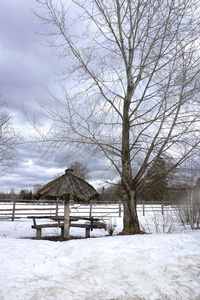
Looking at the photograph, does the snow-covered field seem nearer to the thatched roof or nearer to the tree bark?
the thatched roof

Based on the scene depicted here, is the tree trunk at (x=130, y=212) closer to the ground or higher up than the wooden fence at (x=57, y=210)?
higher up

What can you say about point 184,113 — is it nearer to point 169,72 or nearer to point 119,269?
point 169,72

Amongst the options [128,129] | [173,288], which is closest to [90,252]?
[173,288]

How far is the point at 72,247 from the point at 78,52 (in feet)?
21.0

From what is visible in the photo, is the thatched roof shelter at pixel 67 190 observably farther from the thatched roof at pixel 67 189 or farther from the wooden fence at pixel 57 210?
the wooden fence at pixel 57 210

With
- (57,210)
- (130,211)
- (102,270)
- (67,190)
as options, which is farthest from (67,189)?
(57,210)

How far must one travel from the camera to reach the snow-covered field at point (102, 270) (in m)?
3.98

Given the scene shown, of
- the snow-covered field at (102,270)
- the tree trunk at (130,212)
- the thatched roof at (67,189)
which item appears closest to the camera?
the snow-covered field at (102,270)

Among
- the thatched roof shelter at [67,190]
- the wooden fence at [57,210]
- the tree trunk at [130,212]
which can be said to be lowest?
the wooden fence at [57,210]

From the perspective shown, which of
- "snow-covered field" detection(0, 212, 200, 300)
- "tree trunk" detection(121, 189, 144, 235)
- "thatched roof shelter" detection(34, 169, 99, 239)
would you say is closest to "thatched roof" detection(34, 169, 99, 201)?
"thatched roof shelter" detection(34, 169, 99, 239)

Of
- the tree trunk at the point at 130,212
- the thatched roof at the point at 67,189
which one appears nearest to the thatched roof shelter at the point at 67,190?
the thatched roof at the point at 67,189

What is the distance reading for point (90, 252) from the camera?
19.3ft

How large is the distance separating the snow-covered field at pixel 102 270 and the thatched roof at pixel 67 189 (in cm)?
264

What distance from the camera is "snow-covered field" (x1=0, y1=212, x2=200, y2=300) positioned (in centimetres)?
398
